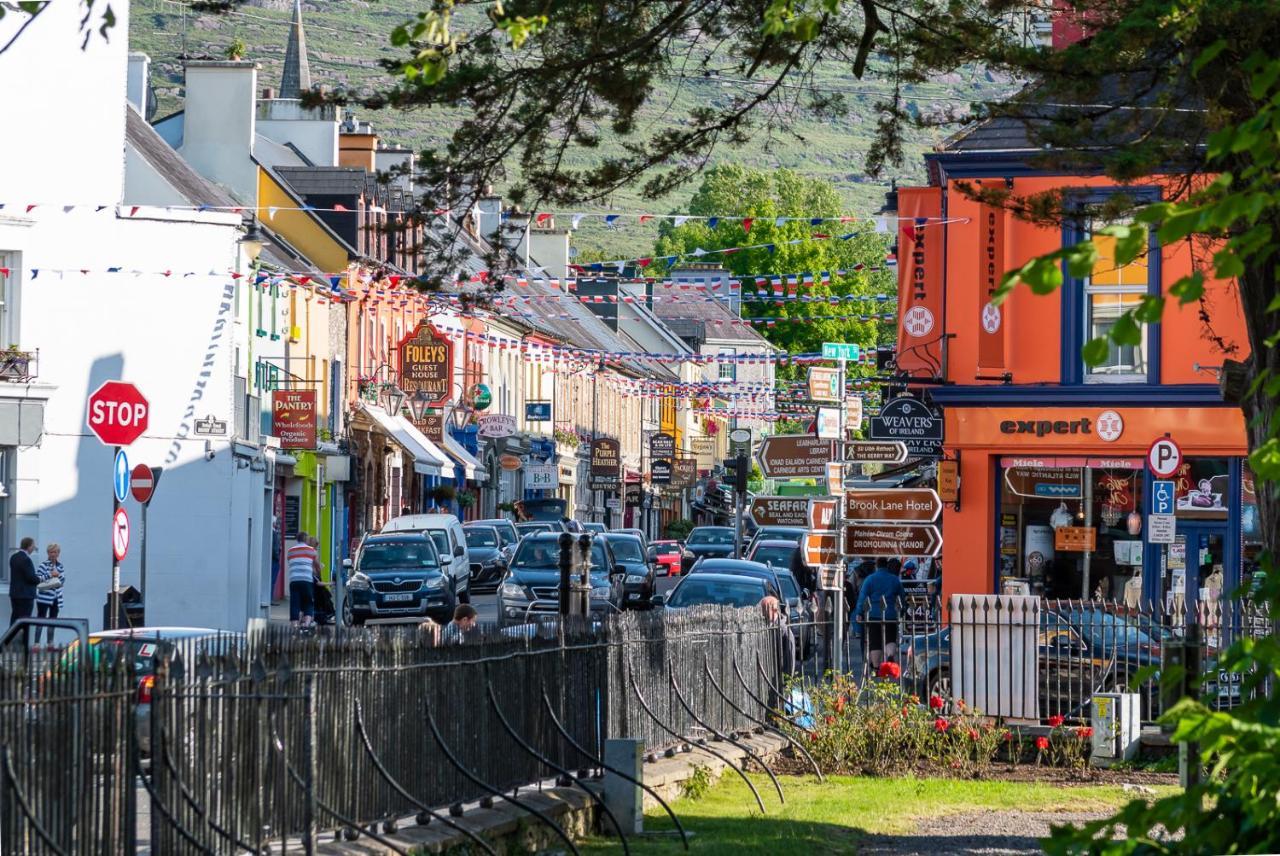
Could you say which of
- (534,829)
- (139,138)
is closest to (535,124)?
(534,829)

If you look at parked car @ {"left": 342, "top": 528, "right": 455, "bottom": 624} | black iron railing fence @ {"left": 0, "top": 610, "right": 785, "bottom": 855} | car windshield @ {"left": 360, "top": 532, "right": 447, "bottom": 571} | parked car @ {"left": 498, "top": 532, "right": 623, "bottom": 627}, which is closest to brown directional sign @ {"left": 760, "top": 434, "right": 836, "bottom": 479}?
black iron railing fence @ {"left": 0, "top": 610, "right": 785, "bottom": 855}

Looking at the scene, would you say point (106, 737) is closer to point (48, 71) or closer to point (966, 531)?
point (966, 531)

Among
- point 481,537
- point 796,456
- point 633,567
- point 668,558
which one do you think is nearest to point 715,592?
point 796,456

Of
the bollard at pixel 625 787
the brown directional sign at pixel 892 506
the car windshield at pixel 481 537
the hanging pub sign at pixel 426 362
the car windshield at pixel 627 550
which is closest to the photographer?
the bollard at pixel 625 787

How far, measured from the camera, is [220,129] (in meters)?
49.2

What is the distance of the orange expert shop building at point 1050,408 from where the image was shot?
90.7ft

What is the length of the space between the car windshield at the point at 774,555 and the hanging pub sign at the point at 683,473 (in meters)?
44.8

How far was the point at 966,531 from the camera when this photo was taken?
28781mm

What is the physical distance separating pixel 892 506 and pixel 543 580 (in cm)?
1655

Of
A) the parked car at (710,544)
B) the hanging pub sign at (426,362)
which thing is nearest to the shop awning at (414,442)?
the hanging pub sign at (426,362)

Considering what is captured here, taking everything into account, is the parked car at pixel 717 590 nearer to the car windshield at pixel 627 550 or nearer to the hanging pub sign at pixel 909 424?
the hanging pub sign at pixel 909 424

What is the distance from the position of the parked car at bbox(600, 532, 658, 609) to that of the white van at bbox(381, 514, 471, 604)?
9.73 feet

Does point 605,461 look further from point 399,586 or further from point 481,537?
point 399,586

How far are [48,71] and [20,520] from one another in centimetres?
774
